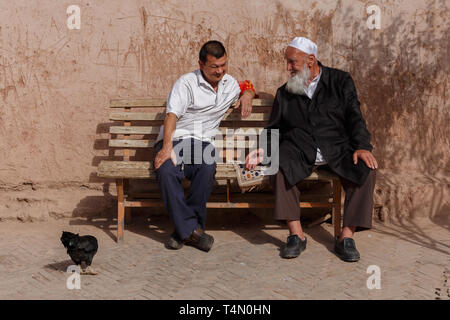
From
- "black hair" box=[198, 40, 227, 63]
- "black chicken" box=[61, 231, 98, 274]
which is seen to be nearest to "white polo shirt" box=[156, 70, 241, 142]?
"black hair" box=[198, 40, 227, 63]

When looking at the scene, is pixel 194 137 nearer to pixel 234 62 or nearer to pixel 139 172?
pixel 139 172

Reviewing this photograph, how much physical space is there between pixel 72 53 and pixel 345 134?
2884 millimetres

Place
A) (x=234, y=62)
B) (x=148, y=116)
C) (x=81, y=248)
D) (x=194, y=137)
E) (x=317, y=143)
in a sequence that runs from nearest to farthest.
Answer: (x=81, y=248), (x=317, y=143), (x=194, y=137), (x=148, y=116), (x=234, y=62)

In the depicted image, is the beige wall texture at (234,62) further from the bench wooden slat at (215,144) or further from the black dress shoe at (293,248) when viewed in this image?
the black dress shoe at (293,248)

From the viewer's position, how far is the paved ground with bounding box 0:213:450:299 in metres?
4.04

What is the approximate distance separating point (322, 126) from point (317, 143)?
0.18 m


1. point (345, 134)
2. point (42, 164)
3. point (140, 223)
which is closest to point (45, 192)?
point (42, 164)

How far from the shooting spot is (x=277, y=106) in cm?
533

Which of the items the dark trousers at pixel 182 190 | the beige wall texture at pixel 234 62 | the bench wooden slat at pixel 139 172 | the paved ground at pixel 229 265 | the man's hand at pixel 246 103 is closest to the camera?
the paved ground at pixel 229 265

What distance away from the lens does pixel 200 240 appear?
4.97m

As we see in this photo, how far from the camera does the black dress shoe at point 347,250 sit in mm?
4639

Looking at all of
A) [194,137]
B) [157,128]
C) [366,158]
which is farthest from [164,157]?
[366,158]

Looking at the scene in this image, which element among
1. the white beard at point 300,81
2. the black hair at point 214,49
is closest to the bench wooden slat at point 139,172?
the white beard at point 300,81

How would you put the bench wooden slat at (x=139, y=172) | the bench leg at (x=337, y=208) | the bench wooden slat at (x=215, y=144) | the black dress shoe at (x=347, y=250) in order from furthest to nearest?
the bench wooden slat at (x=215, y=144), the bench leg at (x=337, y=208), the bench wooden slat at (x=139, y=172), the black dress shoe at (x=347, y=250)
